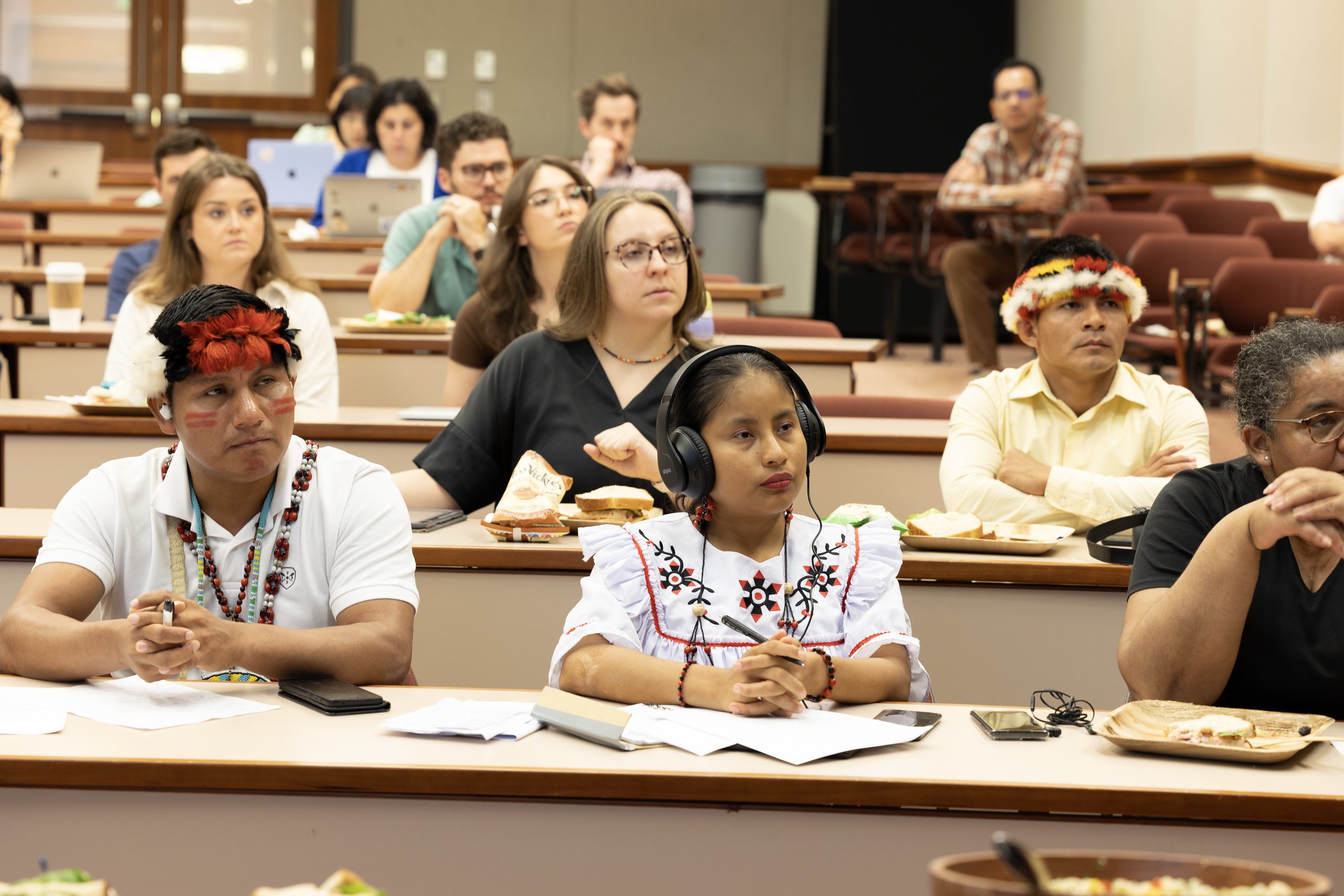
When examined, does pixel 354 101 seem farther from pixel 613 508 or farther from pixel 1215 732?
pixel 1215 732

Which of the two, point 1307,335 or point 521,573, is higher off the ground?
point 1307,335

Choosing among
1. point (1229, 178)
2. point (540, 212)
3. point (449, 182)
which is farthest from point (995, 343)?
point (540, 212)

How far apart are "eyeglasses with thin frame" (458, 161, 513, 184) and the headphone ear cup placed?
9.79 feet

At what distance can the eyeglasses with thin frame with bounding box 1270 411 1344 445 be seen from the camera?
5.24 ft

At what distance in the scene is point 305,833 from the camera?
1.33m

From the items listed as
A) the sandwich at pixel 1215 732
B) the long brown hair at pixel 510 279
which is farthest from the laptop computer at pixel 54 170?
the sandwich at pixel 1215 732

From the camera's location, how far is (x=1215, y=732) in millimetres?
1408

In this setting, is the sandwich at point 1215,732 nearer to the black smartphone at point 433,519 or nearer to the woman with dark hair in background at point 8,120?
the black smartphone at point 433,519

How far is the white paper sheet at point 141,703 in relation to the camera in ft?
4.78

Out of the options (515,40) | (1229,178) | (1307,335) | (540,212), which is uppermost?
(515,40)

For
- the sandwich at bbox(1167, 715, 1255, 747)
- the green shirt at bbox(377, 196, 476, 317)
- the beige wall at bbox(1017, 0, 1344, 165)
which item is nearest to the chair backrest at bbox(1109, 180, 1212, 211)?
the beige wall at bbox(1017, 0, 1344, 165)

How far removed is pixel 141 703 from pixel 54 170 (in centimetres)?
611

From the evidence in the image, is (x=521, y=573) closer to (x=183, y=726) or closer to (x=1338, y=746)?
(x=183, y=726)

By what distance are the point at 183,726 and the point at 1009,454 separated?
5.38 ft
